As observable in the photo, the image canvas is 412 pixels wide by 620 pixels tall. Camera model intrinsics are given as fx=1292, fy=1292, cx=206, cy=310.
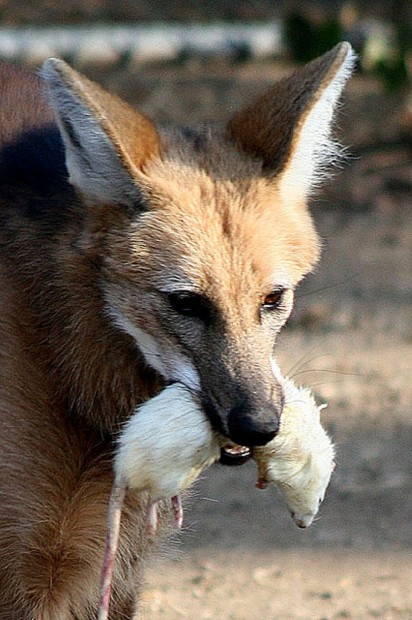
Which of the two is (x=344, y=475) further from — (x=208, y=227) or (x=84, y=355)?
(x=208, y=227)

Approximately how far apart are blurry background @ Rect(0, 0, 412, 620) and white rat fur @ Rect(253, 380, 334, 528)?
0.25m

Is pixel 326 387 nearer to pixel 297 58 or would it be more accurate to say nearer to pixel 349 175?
pixel 349 175

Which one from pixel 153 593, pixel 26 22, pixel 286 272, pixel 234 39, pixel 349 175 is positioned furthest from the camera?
pixel 26 22

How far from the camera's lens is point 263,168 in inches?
121

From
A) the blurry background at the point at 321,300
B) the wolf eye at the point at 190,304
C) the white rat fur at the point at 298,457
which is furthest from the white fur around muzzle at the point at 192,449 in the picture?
the blurry background at the point at 321,300

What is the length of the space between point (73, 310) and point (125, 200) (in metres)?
0.31

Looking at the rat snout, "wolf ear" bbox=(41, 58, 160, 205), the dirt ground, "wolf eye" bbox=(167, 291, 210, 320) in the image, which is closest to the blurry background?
the dirt ground

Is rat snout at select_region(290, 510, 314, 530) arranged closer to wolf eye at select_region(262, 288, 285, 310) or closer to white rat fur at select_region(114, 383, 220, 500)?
white rat fur at select_region(114, 383, 220, 500)

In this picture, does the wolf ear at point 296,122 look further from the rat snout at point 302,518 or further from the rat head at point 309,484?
the rat snout at point 302,518

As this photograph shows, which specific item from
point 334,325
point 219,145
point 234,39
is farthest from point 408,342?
point 234,39

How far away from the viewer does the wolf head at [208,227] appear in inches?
A: 108

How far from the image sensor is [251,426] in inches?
103

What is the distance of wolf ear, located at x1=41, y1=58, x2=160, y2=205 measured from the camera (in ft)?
9.12

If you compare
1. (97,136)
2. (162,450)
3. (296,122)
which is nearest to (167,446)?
(162,450)
